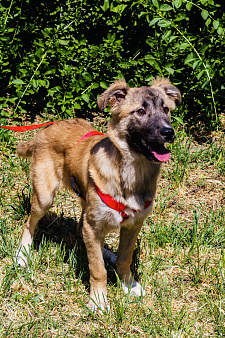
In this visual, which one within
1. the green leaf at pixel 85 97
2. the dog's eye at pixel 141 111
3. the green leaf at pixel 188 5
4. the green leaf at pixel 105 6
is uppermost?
the green leaf at pixel 188 5

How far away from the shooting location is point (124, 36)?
17.8ft

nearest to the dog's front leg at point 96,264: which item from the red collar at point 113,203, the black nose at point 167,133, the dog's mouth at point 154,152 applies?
the red collar at point 113,203

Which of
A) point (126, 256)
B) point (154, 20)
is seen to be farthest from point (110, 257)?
point (154, 20)

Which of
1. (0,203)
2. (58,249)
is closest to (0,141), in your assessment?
(0,203)

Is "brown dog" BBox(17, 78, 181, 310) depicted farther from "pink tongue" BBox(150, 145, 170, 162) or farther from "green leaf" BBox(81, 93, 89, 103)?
"green leaf" BBox(81, 93, 89, 103)

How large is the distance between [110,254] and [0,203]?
131 cm

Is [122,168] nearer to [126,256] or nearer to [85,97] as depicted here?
[126,256]

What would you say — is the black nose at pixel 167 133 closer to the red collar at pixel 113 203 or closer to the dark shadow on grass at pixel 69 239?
the red collar at pixel 113 203

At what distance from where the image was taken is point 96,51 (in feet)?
17.0

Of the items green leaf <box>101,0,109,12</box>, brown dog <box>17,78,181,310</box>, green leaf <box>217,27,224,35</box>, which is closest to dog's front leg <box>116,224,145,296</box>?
brown dog <box>17,78,181,310</box>

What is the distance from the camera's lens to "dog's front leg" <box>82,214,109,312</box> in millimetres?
3051

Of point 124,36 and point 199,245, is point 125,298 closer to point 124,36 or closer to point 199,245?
point 199,245

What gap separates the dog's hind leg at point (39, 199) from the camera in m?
3.50

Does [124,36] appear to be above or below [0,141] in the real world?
A: above
